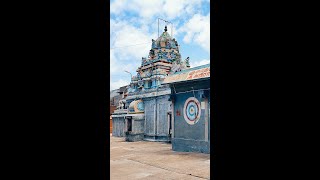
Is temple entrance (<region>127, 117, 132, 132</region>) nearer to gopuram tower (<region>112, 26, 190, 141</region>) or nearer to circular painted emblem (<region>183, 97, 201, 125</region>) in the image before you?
gopuram tower (<region>112, 26, 190, 141</region>)

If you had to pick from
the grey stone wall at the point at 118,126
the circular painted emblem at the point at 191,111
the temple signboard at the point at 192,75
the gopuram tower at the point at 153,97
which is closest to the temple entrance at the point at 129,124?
the gopuram tower at the point at 153,97

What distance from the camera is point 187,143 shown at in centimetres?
1240

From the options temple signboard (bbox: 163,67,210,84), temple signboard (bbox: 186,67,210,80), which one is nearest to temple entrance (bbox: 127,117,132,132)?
temple signboard (bbox: 163,67,210,84)

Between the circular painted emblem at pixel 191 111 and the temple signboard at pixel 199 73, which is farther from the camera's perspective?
the circular painted emblem at pixel 191 111

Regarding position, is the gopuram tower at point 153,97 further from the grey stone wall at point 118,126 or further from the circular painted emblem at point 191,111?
the circular painted emblem at point 191,111

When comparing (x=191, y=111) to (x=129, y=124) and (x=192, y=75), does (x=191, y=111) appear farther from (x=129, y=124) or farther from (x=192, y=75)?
(x=129, y=124)

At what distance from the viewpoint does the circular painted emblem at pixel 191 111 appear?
12062 mm

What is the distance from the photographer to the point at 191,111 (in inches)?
489

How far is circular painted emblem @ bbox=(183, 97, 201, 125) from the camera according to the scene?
475 inches
